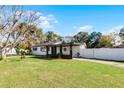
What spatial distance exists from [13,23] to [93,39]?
27230 mm

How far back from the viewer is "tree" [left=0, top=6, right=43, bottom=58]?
17953 mm

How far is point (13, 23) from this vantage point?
18.9 meters

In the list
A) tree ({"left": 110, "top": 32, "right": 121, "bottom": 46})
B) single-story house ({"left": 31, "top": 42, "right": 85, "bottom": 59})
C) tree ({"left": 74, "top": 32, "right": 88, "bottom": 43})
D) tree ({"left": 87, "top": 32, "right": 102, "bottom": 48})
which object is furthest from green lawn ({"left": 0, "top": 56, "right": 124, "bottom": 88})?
tree ({"left": 74, "top": 32, "right": 88, "bottom": 43})

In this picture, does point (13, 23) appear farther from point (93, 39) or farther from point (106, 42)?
point (93, 39)

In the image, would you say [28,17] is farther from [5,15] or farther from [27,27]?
[5,15]

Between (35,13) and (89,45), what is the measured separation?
2335 centimetres

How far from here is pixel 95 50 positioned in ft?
88.0

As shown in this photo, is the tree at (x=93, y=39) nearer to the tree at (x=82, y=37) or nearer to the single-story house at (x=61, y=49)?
the tree at (x=82, y=37)

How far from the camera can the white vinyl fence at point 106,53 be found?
22125 millimetres

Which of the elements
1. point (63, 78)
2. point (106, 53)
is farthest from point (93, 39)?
point (63, 78)
